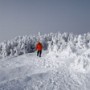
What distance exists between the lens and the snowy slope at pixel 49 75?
43.3ft

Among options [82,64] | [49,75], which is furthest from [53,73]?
[82,64]

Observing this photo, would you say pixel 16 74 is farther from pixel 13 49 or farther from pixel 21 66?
pixel 13 49

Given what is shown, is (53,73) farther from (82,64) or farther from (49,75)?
(82,64)

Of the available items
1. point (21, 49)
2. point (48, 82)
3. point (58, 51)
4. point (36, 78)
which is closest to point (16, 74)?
point (36, 78)

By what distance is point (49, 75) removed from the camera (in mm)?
15008

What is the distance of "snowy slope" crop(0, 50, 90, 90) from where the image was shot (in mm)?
13195

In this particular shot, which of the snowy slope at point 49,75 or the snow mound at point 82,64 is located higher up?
the snow mound at point 82,64

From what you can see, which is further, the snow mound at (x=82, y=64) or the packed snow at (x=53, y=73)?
the snow mound at (x=82, y=64)

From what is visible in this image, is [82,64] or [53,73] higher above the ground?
[82,64]

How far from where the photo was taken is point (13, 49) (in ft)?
108

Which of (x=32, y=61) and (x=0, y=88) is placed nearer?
(x=0, y=88)

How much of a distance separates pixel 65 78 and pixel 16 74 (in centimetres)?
376

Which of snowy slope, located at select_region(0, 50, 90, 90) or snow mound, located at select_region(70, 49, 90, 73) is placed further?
snow mound, located at select_region(70, 49, 90, 73)

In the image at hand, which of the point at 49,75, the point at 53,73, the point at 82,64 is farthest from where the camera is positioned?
the point at 82,64
